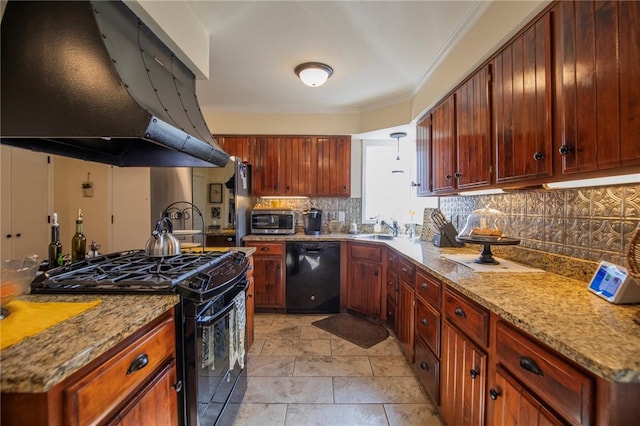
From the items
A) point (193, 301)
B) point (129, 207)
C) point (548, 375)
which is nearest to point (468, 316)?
point (548, 375)

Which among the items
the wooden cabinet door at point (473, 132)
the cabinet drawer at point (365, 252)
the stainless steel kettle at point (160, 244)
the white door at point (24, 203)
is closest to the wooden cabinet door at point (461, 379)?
the wooden cabinet door at point (473, 132)

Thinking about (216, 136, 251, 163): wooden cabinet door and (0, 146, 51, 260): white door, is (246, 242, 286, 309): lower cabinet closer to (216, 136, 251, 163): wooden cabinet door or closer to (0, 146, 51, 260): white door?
(216, 136, 251, 163): wooden cabinet door

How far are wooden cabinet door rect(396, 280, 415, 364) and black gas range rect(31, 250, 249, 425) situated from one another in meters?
1.31

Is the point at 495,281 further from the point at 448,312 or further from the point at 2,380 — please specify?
the point at 2,380

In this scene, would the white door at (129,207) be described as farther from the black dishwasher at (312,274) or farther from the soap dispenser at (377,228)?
the soap dispenser at (377,228)

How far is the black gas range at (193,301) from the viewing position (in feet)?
3.67

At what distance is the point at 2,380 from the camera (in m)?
0.56

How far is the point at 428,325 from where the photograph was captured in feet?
5.80

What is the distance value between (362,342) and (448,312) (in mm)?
1351

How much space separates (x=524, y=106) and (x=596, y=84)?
405mm

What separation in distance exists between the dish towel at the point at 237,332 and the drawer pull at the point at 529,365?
1341 mm

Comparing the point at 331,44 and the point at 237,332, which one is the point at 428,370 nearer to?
the point at 237,332

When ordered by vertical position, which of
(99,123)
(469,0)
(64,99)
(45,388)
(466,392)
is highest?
(469,0)

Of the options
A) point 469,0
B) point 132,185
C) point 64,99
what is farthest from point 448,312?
point 132,185
